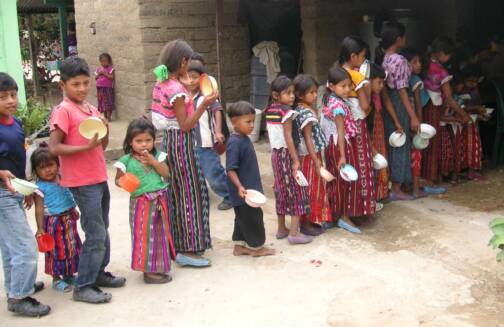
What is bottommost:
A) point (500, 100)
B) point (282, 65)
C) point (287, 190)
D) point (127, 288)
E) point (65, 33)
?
point (127, 288)

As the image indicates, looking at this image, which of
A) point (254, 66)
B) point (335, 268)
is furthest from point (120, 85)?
point (335, 268)

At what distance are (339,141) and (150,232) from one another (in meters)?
1.64

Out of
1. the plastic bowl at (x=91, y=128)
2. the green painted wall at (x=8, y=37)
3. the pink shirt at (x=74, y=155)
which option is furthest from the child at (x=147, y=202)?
the green painted wall at (x=8, y=37)

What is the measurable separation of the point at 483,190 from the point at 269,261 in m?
2.62

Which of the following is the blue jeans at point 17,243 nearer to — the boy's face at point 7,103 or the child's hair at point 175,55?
the boy's face at point 7,103

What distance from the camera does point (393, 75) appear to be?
5.19 m

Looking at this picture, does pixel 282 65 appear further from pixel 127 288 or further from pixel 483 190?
pixel 127 288

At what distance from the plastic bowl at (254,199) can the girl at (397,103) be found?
1742 mm

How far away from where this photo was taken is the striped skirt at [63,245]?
3.86 meters

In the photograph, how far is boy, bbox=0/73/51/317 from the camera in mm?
3426

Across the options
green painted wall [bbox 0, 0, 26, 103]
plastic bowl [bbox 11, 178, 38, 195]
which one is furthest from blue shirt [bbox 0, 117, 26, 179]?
green painted wall [bbox 0, 0, 26, 103]

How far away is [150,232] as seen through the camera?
13.0 ft

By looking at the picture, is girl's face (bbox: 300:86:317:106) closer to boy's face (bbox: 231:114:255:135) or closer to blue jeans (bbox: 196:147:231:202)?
boy's face (bbox: 231:114:255:135)

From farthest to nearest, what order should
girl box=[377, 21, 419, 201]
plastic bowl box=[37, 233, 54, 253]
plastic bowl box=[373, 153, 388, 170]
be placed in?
girl box=[377, 21, 419, 201] → plastic bowl box=[373, 153, 388, 170] → plastic bowl box=[37, 233, 54, 253]
